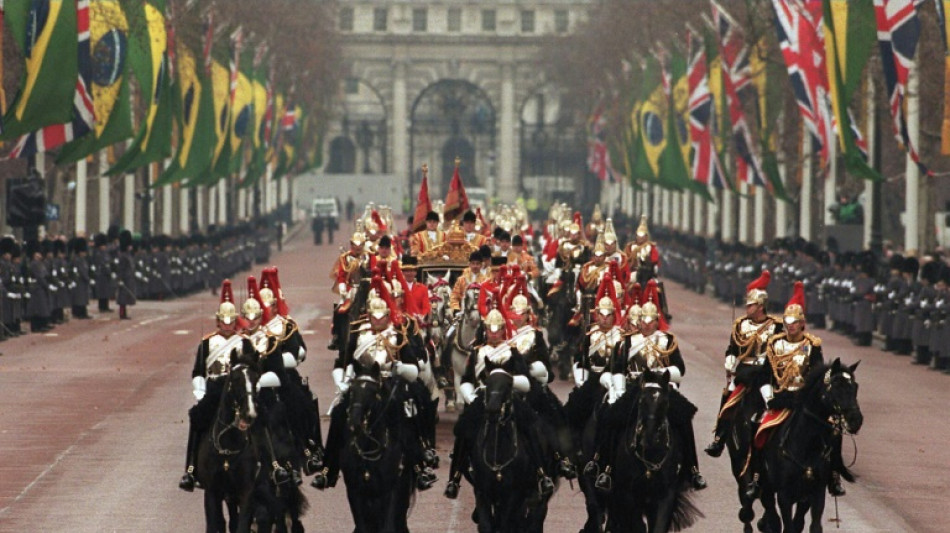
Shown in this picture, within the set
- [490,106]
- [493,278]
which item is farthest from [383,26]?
[493,278]

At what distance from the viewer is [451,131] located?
141 meters

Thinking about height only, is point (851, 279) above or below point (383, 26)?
below

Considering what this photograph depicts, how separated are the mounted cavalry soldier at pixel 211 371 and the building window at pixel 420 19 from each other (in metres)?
134

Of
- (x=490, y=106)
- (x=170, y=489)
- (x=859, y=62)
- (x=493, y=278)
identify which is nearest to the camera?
(x=170, y=489)

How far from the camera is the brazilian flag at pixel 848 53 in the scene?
3878 centimetres

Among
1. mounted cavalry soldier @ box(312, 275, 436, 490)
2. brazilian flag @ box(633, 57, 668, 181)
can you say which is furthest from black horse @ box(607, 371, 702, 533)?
brazilian flag @ box(633, 57, 668, 181)

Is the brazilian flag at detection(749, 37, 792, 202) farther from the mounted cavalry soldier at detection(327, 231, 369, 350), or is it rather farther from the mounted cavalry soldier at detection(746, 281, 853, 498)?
the mounted cavalry soldier at detection(746, 281, 853, 498)

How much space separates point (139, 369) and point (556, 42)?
104 m

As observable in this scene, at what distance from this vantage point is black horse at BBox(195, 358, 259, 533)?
15586 mm

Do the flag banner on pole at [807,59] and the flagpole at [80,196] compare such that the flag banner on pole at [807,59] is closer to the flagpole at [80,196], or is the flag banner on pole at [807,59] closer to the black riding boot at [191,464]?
the flagpole at [80,196]

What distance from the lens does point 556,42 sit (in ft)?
444

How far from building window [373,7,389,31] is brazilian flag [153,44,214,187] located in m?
89.1

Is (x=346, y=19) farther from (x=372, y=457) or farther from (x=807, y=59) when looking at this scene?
(x=372, y=457)

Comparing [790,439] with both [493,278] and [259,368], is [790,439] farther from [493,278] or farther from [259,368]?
[493,278]
